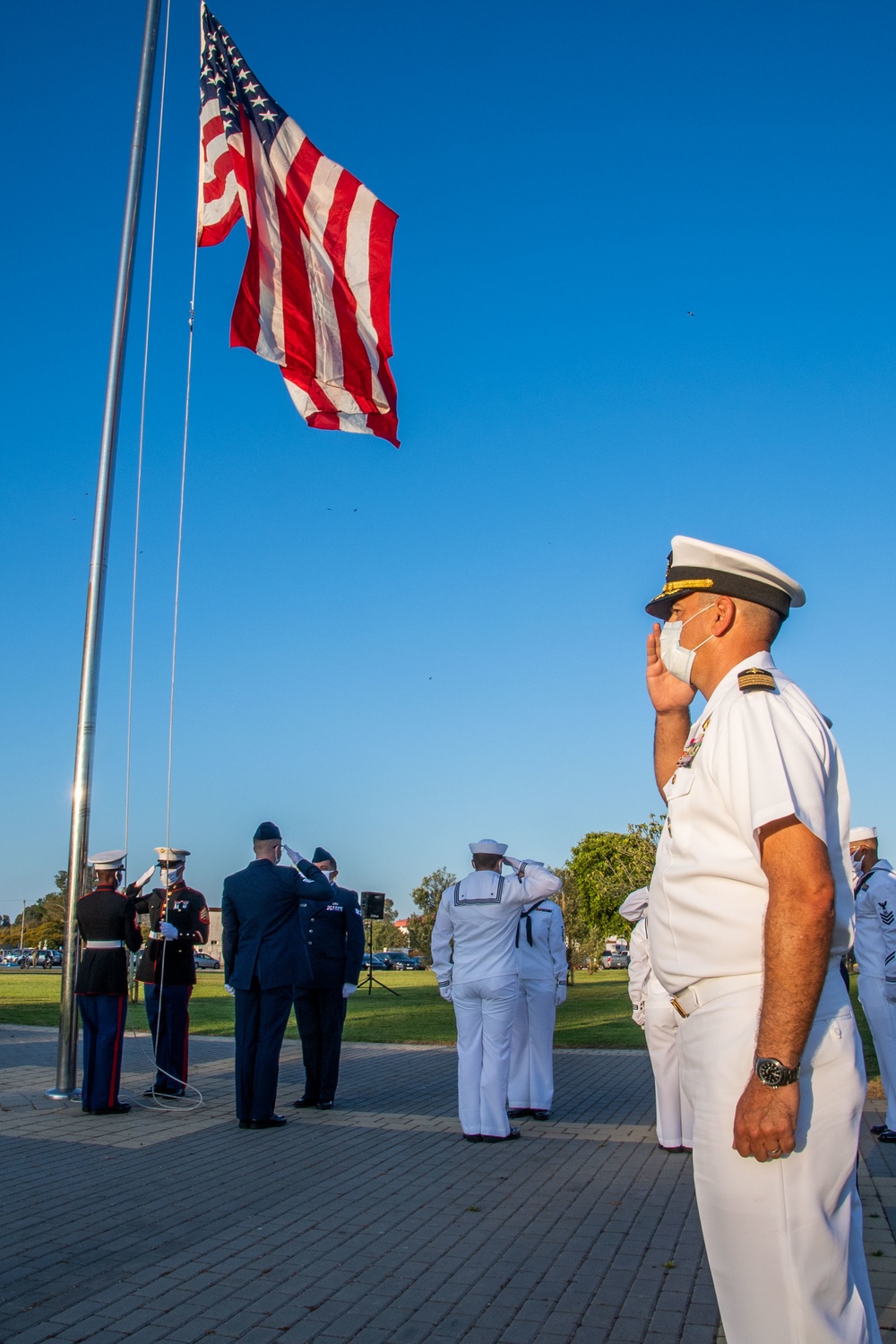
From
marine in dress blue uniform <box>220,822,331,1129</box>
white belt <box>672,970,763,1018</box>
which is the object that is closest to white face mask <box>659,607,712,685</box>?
white belt <box>672,970,763,1018</box>

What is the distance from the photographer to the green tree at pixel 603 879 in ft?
127

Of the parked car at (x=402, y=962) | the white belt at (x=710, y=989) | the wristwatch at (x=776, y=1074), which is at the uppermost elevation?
Result: the white belt at (x=710, y=989)

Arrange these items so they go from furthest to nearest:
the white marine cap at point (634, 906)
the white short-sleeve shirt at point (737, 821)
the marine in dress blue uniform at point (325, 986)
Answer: the marine in dress blue uniform at point (325, 986) → the white marine cap at point (634, 906) → the white short-sleeve shirt at point (737, 821)

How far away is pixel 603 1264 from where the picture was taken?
5168 mm

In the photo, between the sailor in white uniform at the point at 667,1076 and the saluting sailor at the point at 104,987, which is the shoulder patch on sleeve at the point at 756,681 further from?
the saluting sailor at the point at 104,987

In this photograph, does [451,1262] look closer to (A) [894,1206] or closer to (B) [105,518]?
(A) [894,1206]

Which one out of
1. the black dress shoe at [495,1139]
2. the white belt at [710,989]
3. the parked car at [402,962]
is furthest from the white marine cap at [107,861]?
the parked car at [402,962]

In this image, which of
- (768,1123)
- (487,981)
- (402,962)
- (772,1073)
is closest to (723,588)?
(772,1073)

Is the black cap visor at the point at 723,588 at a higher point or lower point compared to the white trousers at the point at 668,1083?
higher

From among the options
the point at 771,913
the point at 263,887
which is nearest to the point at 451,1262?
→ the point at 771,913

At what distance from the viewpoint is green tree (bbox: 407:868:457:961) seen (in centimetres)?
4888

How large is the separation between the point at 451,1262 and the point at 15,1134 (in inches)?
189

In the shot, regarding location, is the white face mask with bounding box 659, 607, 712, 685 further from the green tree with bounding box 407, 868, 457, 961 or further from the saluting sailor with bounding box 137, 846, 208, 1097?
the green tree with bounding box 407, 868, 457, 961

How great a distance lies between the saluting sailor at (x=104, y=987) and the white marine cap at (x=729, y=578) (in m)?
7.52
